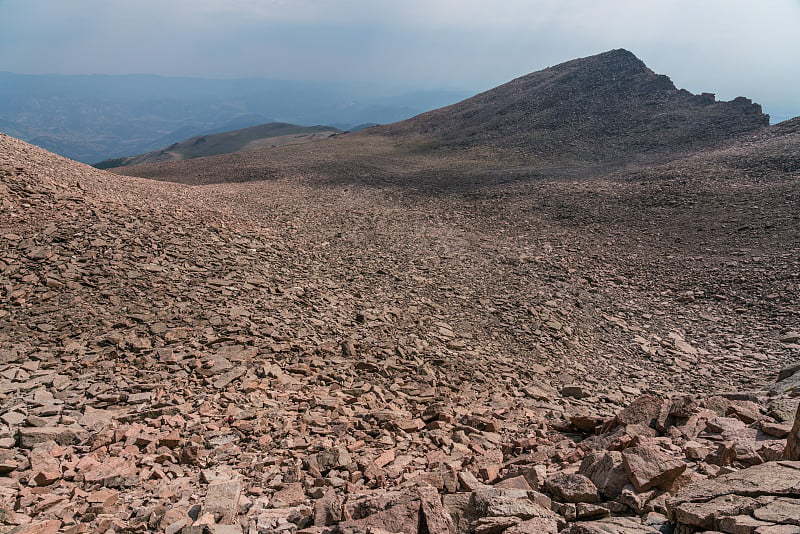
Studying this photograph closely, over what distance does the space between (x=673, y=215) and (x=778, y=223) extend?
296 centimetres

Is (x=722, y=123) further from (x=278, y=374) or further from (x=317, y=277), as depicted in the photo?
(x=278, y=374)

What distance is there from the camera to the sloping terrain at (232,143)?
7869cm

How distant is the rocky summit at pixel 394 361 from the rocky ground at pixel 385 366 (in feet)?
0.14

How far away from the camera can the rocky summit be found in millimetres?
4785

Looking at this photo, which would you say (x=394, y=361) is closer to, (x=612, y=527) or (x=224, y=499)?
(x=224, y=499)

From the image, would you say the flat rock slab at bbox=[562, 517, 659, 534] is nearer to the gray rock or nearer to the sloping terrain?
the gray rock

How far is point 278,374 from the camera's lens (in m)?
7.96

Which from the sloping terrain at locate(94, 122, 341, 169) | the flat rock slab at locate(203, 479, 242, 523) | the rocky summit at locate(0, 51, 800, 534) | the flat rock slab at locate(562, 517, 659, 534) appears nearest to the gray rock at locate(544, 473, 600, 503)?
the rocky summit at locate(0, 51, 800, 534)

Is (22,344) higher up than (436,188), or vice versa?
(436,188)

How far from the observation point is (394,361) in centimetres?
891

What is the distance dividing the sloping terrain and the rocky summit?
65.0 meters

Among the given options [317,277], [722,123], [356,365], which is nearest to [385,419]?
[356,365]

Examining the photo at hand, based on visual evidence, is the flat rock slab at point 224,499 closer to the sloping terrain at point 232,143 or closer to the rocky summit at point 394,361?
the rocky summit at point 394,361

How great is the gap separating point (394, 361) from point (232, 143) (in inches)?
3369
